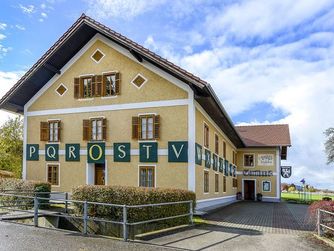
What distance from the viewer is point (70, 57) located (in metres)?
20.5

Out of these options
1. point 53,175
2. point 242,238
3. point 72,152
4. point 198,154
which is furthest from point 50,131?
point 242,238

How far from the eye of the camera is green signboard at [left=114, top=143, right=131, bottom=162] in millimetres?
18188

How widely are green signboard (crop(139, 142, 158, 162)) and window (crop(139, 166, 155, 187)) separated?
1.47 feet

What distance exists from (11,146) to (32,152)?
11043 mm

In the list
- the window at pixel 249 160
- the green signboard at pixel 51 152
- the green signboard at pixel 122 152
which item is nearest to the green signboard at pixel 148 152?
the green signboard at pixel 122 152

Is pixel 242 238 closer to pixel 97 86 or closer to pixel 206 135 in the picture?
pixel 206 135

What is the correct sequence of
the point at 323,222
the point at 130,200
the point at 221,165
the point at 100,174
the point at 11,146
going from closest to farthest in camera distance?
the point at 323,222, the point at 130,200, the point at 100,174, the point at 221,165, the point at 11,146

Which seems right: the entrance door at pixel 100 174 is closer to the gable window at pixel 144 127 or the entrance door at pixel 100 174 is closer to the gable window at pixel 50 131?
the gable window at pixel 144 127

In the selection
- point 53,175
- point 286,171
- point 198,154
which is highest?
point 198,154

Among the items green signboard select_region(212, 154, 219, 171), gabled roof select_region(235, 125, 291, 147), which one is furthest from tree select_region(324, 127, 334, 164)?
green signboard select_region(212, 154, 219, 171)

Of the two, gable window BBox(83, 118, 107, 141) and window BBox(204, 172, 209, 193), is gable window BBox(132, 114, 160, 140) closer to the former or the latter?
gable window BBox(83, 118, 107, 141)

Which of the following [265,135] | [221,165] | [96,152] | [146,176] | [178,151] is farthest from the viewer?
[265,135]

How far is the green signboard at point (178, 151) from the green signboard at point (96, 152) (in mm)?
3880

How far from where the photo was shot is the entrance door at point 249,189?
3497 centimetres
